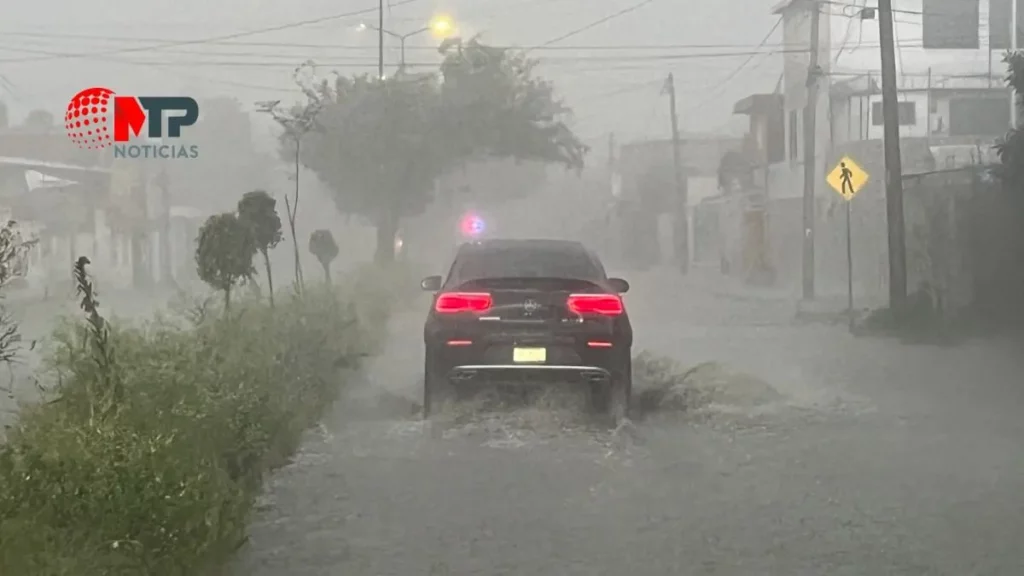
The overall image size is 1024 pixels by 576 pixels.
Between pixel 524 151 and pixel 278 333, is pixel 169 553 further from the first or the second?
pixel 524 151

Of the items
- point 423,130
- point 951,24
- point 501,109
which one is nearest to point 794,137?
point 951,24

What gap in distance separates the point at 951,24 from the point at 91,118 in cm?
1122

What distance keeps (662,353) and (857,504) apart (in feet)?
18.7

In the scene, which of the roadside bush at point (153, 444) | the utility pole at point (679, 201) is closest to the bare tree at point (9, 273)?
the roadside bush at point (153, 444)

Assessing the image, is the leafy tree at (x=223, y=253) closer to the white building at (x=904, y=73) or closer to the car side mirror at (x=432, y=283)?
the car side mirror at (x=432, y=283)

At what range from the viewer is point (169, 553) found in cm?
493

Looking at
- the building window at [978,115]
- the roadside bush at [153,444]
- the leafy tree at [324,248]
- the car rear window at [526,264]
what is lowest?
the roadside bush at [153,444]

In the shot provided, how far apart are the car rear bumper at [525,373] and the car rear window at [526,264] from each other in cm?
70

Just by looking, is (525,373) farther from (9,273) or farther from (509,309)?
(9,273)

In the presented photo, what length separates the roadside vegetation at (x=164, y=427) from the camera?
4.91 m

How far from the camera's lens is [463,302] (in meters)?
9.14

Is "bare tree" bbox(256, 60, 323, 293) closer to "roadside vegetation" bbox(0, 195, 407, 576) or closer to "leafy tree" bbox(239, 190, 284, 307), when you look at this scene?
"leafy tree" bbox(239, 190, 284, 307)

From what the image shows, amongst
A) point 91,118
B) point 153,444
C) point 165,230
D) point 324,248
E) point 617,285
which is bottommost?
point 153,444

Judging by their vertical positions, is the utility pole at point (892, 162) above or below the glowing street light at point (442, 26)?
below
